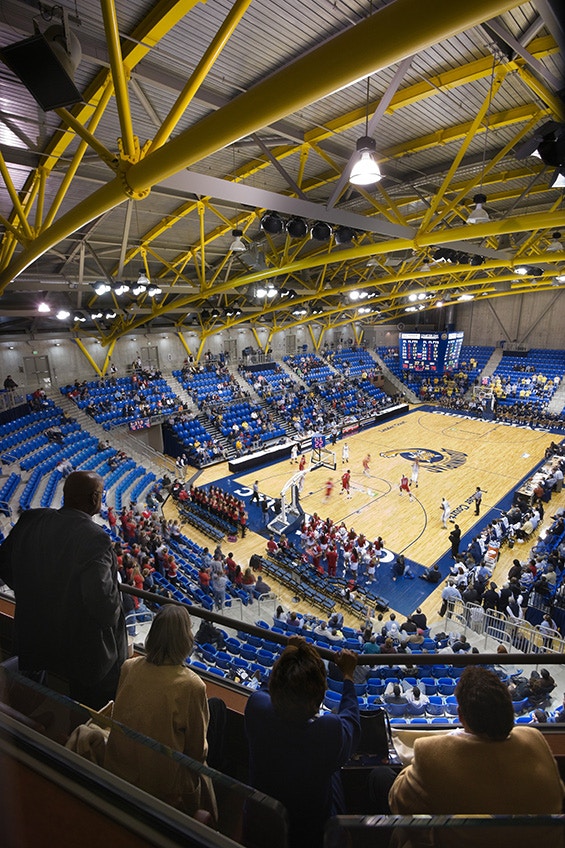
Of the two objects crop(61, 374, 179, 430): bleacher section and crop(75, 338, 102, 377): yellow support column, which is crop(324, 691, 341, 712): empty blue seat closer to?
crop(61, 374, 179, 430): bleacher section

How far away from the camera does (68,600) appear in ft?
7.21

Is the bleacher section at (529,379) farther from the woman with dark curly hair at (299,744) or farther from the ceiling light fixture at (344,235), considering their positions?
the woman with dark curly hair at (299,744)

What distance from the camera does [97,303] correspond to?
2292cm

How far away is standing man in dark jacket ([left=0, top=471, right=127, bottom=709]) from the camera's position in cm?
219

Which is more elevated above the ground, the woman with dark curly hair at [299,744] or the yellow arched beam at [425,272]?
the yellow arched beam at [425,272]

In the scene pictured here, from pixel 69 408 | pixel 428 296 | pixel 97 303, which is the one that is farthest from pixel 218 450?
pixel 428 296

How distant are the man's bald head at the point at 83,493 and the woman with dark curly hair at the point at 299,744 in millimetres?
1317

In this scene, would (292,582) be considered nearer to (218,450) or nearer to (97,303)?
(218,450)

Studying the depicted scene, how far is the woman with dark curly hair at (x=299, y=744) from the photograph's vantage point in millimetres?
1666

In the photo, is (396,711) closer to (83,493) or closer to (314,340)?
(83,493)

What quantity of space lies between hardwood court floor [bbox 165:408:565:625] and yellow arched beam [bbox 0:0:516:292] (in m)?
11.0

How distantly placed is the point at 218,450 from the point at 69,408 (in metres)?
7.92

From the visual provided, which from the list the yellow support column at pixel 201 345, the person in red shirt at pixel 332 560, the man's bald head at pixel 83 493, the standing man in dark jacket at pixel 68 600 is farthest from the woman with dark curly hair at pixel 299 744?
the yellow support column at pixel 201 345

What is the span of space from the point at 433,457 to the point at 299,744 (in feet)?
79.7
